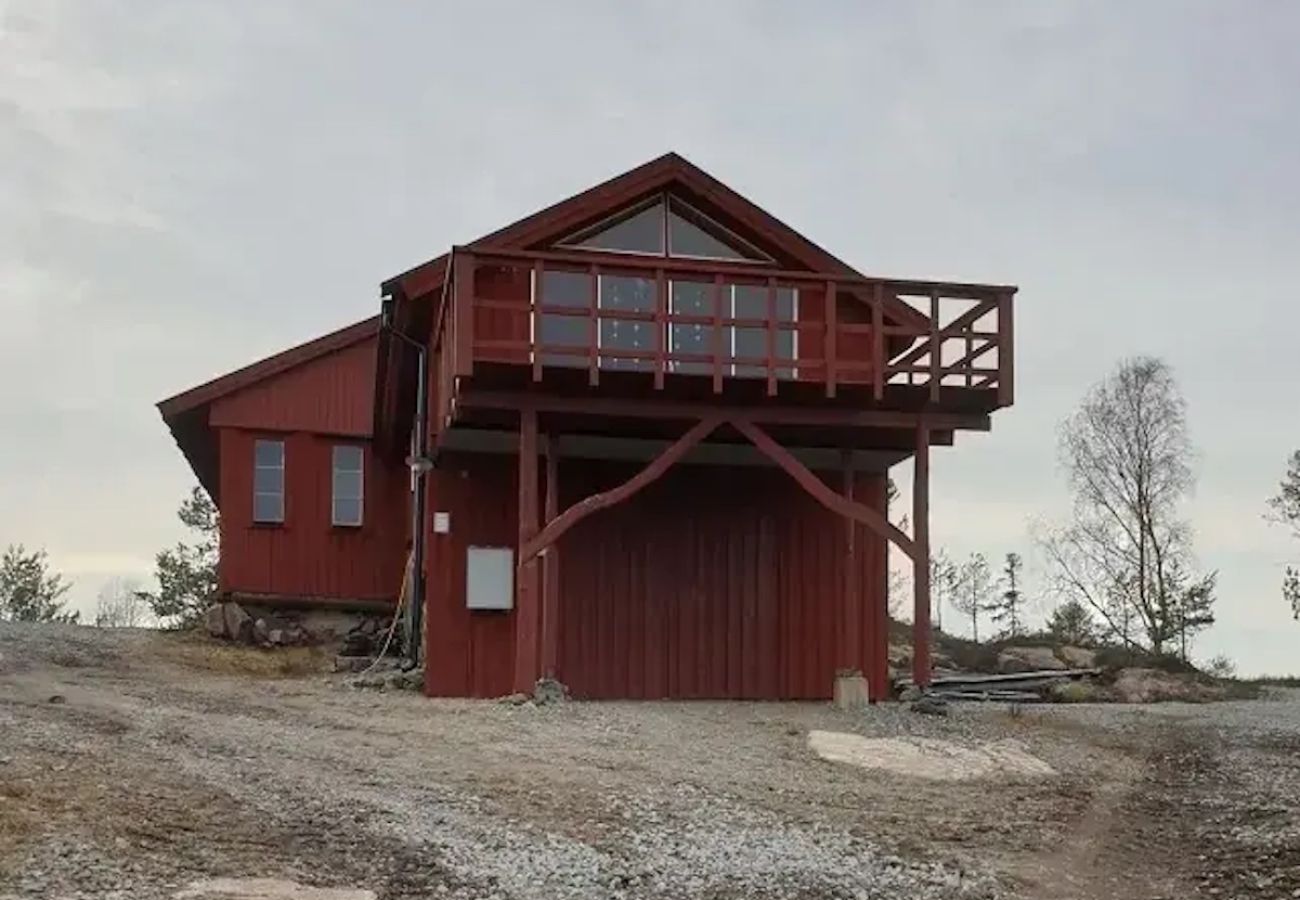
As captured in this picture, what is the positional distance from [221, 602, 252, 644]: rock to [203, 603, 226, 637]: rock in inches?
2.0

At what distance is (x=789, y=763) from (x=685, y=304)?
7013mm

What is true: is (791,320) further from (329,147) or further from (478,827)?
(478,827)

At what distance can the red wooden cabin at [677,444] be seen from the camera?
1636cm

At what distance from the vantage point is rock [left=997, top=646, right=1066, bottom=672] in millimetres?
26406

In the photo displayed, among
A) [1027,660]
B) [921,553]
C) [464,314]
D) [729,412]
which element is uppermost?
[464,314]

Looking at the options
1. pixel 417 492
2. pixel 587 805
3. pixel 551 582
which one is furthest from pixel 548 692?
pixel 417 492

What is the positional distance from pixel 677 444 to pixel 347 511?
9.65 m

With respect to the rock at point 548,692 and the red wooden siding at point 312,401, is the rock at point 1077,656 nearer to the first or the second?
the red wooden siding at point 312,401

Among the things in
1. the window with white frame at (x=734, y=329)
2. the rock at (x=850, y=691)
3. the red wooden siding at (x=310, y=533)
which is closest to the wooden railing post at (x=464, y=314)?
the window with white frame at (x=734, y=329)

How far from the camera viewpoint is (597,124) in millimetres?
22422

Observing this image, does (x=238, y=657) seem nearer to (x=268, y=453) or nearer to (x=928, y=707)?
(x=268, y=453)

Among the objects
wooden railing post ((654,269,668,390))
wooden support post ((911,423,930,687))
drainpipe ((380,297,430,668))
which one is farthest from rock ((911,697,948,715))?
drainpipe ((380,297,430,668))

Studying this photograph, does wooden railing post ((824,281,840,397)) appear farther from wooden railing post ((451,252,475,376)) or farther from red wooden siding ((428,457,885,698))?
wooden railing post ((451,252,475,376))

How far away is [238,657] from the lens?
2169 cm
